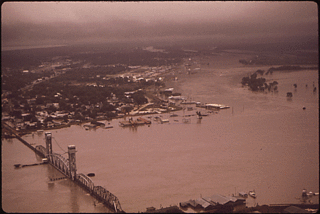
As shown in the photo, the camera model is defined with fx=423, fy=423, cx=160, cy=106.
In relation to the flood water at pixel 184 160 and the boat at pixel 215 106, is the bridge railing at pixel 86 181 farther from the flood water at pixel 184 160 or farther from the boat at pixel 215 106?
the boat at pixel 215 106

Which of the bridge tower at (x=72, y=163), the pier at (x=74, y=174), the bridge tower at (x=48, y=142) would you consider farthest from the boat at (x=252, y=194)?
the bridge tower at (x=48, y=142)

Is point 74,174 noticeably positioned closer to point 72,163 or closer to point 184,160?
point 72,163

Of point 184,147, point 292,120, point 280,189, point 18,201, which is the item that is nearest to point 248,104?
point 292,120

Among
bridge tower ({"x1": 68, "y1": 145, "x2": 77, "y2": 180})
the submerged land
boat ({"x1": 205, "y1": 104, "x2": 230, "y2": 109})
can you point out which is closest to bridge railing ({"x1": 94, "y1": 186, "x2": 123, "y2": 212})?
bridge tower ({"x1": 68, "y1": 145, "x2": 77, "y2": 180})

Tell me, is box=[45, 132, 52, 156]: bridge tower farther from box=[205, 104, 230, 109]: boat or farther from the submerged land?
box=[205, 104, 230, 109]: boat

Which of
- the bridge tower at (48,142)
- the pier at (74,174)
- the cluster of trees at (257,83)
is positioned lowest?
the pier at (74,174)

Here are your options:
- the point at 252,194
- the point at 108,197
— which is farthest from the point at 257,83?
the point at 108,197
